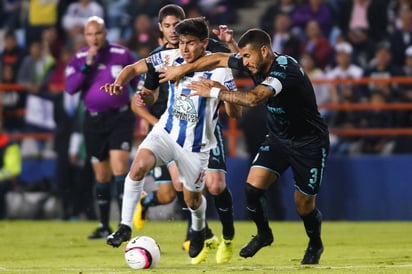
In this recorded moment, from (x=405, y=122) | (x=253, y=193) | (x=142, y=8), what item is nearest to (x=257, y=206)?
(x=253, y=193)

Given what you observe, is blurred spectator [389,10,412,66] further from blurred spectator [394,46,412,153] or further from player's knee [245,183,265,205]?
player's knee [245,183,265,205]

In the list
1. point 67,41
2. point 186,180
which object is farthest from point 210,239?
point 67,41

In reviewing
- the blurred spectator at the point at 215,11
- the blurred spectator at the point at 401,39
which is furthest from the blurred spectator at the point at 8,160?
the blurred spectator at the point at 401,39

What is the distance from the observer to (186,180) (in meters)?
11.1

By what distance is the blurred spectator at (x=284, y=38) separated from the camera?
20.2m

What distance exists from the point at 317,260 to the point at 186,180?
1.44 meters

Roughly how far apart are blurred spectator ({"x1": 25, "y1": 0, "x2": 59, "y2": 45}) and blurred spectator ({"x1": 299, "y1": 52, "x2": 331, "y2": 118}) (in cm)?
558

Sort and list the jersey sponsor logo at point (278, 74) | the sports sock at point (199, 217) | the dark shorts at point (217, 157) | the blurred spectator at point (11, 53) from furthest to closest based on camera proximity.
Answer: the blurred spectator at point (11, 53) → the dark shorts at point (217, 157) → the sports sock at point (199, 217) → the jersey sponsor logo at point (278, 74)

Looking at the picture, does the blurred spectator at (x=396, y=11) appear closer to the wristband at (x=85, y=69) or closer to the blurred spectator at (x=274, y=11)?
the blurred spectator at (x=274, y=11)

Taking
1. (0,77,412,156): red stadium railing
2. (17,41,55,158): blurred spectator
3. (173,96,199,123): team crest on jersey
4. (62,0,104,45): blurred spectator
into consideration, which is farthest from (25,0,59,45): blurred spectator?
(173,96,199,123): team crest on jersey

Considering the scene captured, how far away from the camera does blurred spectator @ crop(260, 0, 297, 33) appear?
21.2m

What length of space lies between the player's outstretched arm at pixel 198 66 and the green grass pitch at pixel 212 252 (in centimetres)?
176

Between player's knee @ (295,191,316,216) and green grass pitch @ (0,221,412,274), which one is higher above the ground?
player's knee @ (295,191,316,216)

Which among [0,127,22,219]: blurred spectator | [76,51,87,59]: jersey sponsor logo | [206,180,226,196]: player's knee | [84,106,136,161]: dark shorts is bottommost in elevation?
[0,127,22,219]: blurred spectator
